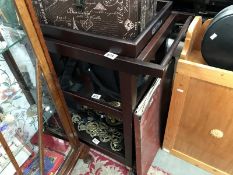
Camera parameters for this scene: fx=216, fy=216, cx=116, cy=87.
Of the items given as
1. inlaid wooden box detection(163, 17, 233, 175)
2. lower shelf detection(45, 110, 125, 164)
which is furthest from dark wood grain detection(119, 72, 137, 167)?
inlaid wooden box detection(163, 17, 233, 175)

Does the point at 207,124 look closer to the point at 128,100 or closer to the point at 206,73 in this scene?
the point at 206,73

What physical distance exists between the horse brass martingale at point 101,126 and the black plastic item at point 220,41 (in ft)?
2.20

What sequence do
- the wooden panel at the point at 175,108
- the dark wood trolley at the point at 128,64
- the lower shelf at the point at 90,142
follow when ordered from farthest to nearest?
the lower shelf at the point at 90,142, the wooden panel at the point at 175,108, the dark wood trolley at the point at 128,64

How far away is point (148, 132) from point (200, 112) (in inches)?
10.5

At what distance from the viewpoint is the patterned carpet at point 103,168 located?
4.26 ft

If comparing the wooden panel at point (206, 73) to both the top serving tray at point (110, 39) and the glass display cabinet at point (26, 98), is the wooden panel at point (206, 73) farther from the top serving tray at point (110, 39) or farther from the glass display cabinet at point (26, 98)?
the glass display cabinet at point (26, 98)

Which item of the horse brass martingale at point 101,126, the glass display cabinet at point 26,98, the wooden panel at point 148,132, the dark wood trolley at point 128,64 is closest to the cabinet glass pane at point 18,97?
the glass display cabinet at point 26,98

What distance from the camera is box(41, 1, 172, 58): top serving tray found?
721mm

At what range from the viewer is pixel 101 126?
1334 millimetres

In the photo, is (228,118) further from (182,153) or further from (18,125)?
(18,125)

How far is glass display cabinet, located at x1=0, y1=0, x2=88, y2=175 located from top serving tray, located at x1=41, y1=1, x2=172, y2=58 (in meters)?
0.10

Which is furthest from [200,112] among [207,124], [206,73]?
[206,73]

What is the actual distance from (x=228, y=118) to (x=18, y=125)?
951 millimetres

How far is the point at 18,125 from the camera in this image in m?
0.99
